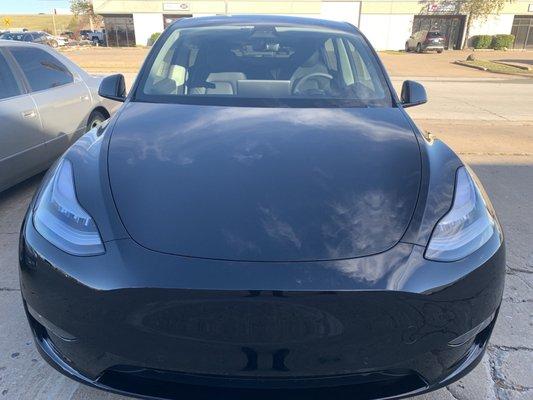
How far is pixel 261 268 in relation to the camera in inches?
58.1

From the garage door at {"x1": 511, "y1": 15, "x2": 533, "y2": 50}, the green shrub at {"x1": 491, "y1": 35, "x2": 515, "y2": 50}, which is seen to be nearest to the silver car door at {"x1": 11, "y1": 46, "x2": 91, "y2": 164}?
the green shrub at {"x1": 491, "y1": 35, "x2": 515, "y2": 50}

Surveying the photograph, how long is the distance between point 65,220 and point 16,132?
251 cm

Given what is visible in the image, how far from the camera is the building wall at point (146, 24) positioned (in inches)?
1661

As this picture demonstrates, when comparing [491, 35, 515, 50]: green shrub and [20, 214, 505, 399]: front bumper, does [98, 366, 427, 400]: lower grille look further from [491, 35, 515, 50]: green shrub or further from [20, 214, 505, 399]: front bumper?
[491, 35, 515, 50]: green shrub

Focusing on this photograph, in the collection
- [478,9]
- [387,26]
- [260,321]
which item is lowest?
[387,26]

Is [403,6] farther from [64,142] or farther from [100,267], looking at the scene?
→ [100,267]

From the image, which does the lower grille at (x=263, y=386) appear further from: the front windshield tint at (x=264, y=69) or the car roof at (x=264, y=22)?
the car roof at (x=264, y=22)

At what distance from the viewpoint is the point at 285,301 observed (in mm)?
1432

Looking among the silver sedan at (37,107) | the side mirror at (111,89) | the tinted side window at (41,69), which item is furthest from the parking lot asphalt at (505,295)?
the side mirror at (111,89)

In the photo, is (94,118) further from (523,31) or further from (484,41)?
(523,31)

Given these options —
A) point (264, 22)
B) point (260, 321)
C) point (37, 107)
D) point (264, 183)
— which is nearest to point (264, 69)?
point (264, 22)

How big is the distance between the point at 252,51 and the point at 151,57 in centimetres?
68

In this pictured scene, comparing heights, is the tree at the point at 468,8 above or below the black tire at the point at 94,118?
above

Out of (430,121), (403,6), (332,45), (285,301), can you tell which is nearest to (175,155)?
(285,301)
